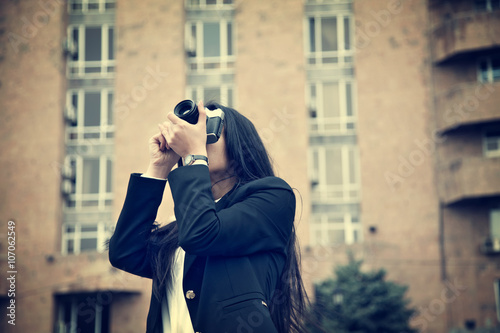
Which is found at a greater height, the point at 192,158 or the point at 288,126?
the point at 288,126

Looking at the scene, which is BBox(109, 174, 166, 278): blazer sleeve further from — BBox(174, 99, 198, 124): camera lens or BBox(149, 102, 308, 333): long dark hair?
BBox(174, 99, 198, 124): camera lens

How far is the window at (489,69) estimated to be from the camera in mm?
27628

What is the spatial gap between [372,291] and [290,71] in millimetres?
10241

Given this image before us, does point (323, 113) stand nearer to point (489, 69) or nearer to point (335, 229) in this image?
point (335, 229)

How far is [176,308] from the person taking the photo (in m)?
2.88

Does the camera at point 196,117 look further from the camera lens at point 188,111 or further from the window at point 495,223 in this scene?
the window at point 495,223

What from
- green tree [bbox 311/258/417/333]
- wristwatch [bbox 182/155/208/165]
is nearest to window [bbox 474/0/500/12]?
green tree [bbox 311/258/417/333]

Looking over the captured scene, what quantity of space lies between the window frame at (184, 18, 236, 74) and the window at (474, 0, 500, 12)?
10099mm

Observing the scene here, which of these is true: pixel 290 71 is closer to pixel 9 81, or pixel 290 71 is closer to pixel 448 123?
pixel 448 123

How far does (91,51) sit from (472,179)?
652 inches

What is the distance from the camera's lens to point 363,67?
28.4 metres

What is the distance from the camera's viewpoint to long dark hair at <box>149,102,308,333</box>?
9.89 ft

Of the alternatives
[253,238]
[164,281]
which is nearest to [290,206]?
[253,238]

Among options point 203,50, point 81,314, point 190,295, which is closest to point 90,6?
point 203,50
